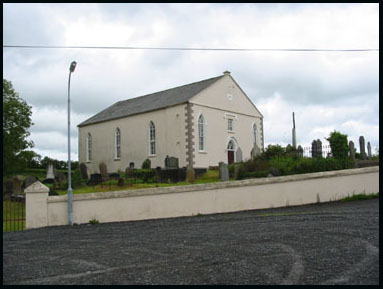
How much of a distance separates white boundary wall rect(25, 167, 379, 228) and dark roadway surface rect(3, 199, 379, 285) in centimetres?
109

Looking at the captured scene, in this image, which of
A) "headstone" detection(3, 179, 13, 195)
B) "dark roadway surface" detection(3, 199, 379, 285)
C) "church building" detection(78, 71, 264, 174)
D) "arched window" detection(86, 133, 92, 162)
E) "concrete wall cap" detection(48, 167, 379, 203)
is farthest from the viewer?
"arched window" detection(86, 133, 92, 162)

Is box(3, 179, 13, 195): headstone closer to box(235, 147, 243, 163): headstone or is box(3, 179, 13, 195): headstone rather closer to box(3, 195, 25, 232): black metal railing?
box(3, 195, 25, 232): black metal railing

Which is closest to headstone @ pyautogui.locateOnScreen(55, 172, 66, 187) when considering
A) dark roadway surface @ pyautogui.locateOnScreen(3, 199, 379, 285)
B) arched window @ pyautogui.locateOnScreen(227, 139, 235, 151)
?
dark roadway surface @ pyautogui.locateOnScreen(3, 199, 379, 285)

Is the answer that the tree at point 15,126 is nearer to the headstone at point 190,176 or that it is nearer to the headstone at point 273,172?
the headstone at point 190,176

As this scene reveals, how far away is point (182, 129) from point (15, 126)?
1491 centimetres

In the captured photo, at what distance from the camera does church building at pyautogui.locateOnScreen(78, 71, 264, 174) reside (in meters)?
29.8

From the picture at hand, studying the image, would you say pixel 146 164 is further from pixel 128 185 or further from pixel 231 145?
pixel 128 185

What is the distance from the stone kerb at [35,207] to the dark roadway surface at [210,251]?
858mm

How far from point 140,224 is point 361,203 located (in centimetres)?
767

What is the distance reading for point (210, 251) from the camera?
7906 mm

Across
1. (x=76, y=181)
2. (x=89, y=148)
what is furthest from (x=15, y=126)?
(x=76, y=181)

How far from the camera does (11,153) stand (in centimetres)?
3153

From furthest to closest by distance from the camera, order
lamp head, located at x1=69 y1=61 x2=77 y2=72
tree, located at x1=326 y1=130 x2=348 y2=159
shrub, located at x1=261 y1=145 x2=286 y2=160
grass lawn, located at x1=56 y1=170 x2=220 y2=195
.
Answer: shrub, located at x1=261 y1=145 x2=286 y2=160
tree, located at x1=326 y1=130 x2=348 y2=159
grass lawn, located at x1=56 y1=170 x2=220 y2=195
lamp head, located at x1=69 y1=61 x2=77 y2=72
